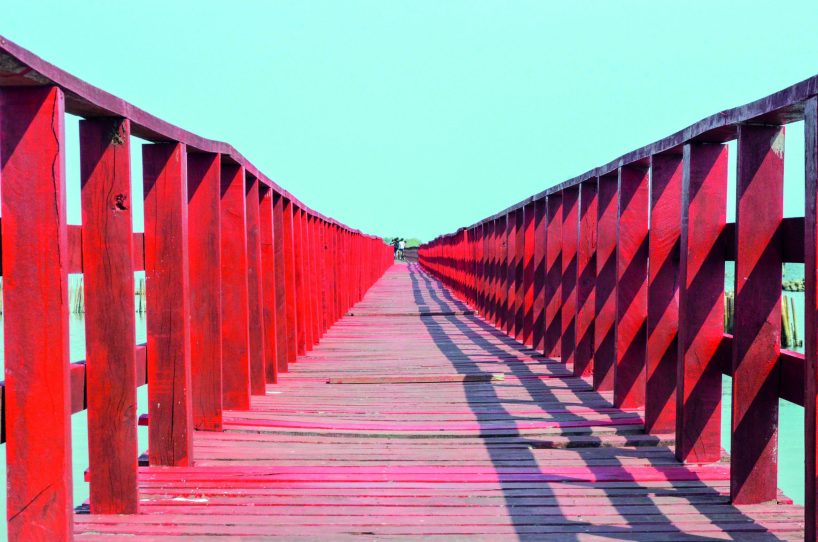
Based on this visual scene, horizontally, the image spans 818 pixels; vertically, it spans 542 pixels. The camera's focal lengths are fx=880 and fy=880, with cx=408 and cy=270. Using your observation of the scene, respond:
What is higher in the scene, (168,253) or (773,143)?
(773,143)

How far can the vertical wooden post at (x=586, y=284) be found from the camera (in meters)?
6.16

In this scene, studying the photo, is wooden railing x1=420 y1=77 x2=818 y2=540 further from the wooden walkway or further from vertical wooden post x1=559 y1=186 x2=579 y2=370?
vertical wooden post x1=559 y1=186 x2=579 y2=370

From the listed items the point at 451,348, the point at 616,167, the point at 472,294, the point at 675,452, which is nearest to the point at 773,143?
the point at 675,452

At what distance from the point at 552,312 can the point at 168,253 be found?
429 centimetres

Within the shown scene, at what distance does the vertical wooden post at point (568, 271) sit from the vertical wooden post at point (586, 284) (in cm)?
59

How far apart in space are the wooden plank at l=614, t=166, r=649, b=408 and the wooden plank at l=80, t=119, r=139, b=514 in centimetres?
273

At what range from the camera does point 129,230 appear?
3.11 m

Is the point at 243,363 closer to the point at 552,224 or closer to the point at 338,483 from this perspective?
the point at 338,483

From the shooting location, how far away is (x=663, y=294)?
4348mm

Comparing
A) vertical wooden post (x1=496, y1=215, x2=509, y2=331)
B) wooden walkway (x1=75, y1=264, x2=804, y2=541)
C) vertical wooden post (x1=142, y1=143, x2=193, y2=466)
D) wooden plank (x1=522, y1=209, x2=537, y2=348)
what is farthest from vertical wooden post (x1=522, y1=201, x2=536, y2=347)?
vertical wooden post (x1=142, y1=143, x2=193, y2=466)

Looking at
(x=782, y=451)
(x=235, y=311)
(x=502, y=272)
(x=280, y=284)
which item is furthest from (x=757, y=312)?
(x=782, y=451)

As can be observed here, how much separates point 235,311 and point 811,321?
3.18m

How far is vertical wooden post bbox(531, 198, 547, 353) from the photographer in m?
8.01

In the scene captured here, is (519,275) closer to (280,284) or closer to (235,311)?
(280,284)
